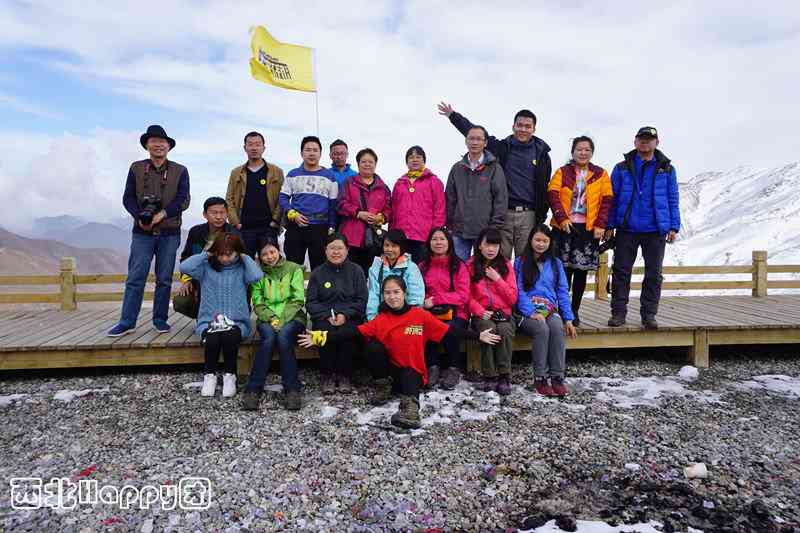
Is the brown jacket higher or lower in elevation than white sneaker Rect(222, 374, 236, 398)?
higher

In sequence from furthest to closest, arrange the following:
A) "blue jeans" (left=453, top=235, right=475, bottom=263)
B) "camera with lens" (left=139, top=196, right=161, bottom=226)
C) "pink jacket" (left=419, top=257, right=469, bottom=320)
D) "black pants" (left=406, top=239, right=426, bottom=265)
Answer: "blue jeans" (left=453, top=235, right=475, bottom=263) < "black pants" (left=406, top=239, right=426, bottom=265) < "camera with lens" (left=139, top=196, right=161, bottom=226) < "pink jacket" (left=419, top=257, right=469, bottom=320)

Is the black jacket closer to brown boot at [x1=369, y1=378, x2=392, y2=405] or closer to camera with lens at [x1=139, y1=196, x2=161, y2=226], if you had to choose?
brown boot at [x1=369, y1=378, x2=392, y2=405]

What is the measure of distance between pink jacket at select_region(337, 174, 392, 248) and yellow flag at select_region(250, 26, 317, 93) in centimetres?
272

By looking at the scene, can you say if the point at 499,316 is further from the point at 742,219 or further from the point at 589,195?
the point at 742,219

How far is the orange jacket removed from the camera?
528 centimetres

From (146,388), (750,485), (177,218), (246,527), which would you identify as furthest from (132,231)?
(750,485)

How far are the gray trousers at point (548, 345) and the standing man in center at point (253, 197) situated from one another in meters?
3.02

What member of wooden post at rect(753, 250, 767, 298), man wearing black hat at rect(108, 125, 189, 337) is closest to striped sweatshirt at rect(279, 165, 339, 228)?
man wearing black hat at rect(108, 125, 189, 337)

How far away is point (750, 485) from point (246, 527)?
127 inches

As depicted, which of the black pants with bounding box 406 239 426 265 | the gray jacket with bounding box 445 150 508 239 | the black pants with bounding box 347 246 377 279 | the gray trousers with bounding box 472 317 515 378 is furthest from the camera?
the black pants with bounding box 347 246 377 279

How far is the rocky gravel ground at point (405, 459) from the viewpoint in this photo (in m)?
2.83

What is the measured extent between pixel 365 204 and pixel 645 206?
3085 millimetres

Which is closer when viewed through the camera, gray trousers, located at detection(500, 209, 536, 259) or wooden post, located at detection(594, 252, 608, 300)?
gray trousers, located at detection(500, 209, 536, 259)

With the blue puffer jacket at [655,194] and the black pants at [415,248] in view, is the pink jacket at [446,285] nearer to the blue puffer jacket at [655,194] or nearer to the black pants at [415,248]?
the black pants at [415,248]
